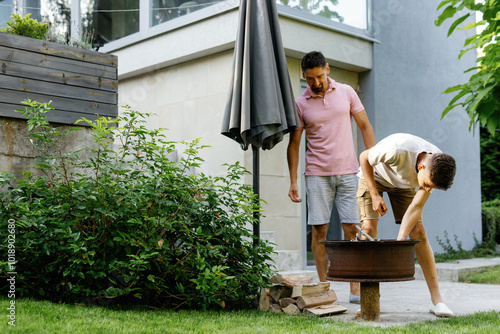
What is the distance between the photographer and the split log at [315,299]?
356 cm

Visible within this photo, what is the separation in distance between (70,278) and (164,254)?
1.85 feet

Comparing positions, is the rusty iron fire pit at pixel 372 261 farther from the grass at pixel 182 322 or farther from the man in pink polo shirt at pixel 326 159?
the man in pink polo shirt at pixel 326 159

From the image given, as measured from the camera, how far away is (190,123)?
6254 millimetres

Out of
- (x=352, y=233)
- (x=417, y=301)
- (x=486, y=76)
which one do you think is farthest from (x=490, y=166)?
(x=352, y=233)

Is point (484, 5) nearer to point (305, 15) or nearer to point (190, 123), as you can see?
point (305, 15)

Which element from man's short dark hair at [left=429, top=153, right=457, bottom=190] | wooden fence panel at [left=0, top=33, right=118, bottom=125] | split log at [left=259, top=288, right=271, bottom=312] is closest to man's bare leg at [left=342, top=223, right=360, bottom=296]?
split log at [left=259, top=288, right=271, bottom=312]

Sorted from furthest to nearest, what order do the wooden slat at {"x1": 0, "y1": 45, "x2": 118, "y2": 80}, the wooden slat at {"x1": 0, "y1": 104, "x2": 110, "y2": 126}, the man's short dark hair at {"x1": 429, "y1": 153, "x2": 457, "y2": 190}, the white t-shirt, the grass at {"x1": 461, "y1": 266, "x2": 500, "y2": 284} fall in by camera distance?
the grass at {"x1": 461, "y1": 266, "x2": 500, "y2": 284} → the wooden slat at {"x1": 0, "y1": 45, "x2": 118, "y2": 80} → the wooden slat at {"x1": 0, "y1": 104, "x2": 110, "y2": 126} → the white t-shirt → the man's short dark hair at {"x1": 429, "y1": 153, "x2": 457, "y2": 190}

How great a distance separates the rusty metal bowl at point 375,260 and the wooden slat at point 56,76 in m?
2.51

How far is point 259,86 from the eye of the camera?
4.00 m

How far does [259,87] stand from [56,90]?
1621 mm

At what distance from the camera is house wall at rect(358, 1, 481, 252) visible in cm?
696

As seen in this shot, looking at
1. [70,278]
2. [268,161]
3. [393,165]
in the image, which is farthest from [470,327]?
[268,161]

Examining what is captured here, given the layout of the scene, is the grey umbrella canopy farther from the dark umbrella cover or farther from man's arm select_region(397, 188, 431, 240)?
man's arm select_region(397, 188, 431, 240)

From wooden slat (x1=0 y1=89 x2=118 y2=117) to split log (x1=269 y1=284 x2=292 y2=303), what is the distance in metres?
2.05
